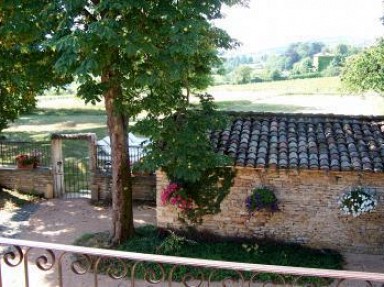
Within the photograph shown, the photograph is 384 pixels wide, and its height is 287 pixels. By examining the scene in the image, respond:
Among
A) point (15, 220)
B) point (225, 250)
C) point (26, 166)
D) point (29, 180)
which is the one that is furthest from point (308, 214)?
point (26, 166)

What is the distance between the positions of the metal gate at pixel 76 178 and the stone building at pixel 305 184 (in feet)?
19.2

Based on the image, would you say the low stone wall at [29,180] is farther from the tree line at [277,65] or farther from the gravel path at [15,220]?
the tree line at [277,65]

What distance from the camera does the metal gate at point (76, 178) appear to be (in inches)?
697

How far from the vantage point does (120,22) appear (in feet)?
30.1

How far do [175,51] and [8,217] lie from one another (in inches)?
373

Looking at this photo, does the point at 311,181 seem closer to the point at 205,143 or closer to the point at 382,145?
the point at 382,145

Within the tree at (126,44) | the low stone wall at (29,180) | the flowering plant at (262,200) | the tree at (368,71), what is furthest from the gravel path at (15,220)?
the tree at (368,71)

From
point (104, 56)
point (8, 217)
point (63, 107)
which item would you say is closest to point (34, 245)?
point (104, 56)

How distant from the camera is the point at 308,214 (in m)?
12.0

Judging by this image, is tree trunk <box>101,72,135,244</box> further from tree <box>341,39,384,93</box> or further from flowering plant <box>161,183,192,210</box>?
tree <box>341,39,384,93</box>

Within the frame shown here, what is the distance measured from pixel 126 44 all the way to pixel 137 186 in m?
8.63

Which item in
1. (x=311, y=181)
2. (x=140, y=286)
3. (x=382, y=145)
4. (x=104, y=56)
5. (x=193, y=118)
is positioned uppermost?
(x=104, y=56)

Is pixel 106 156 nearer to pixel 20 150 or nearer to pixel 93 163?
pixel 93 163

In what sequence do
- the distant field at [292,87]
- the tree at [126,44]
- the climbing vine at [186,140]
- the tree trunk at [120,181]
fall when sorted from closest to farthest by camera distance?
the tree at [126,44] → the climbing vine at [186,140] → the tree trunk at [120,181] → the distant field at [292,87]
